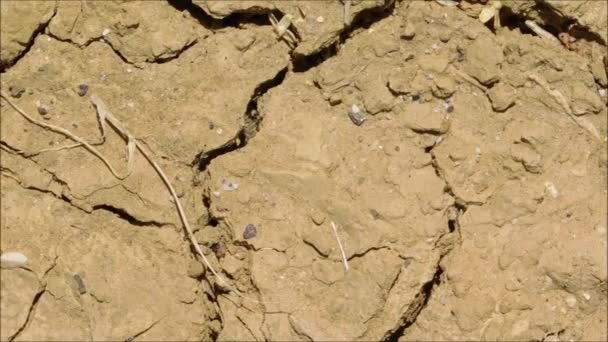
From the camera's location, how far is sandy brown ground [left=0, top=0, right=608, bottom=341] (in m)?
3.12

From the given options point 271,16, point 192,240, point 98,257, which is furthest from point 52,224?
point 271,16

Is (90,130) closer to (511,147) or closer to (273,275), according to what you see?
(273,275)

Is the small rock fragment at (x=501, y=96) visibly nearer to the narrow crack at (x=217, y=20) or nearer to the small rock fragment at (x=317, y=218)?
the small rock fragment at (x=317, y=218)

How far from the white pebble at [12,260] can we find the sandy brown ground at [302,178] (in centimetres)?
2

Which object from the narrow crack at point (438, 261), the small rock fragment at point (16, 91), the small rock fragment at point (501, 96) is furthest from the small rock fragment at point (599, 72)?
the small rock fragment at point (16, 91)

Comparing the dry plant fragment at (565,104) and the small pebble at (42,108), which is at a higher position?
the dry plant fragment at (565,104)

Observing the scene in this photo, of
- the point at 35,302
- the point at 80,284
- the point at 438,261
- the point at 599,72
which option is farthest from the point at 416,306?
the point at 35,302

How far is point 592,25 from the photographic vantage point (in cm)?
317

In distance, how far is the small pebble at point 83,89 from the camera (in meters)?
3.16

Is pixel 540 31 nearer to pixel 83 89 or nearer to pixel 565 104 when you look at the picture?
pixel 565 104

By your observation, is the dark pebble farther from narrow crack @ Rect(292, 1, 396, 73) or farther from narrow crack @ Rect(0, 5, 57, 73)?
narrow crack @ Rect(292, 1, 396, 73)

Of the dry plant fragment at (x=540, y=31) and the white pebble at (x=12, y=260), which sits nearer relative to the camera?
the white pebble at (x=12, y=260)

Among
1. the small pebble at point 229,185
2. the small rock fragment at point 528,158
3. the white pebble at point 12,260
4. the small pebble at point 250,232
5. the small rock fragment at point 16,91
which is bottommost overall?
the white pebble at point 12,260

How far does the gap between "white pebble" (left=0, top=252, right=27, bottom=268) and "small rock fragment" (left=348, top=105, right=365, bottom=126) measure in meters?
1.22
